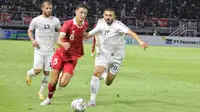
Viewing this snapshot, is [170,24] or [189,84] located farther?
[170,24]

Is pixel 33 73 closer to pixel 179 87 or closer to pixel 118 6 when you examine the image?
pixel 179 87

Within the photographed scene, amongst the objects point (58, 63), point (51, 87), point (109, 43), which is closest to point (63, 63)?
point (58, 63)

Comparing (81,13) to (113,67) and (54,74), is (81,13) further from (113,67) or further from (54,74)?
(113,67)

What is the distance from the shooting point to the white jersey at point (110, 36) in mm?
12156

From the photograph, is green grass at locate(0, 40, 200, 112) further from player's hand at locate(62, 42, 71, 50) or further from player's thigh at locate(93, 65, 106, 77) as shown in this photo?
player's hand at locate(62, 42, 71, 50)

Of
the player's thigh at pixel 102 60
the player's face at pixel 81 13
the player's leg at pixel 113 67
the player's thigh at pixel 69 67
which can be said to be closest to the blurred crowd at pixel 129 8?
the player's leg at pixel 113 67

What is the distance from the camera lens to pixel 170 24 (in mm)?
58125

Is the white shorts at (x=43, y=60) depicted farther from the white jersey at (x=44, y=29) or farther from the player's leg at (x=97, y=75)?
the player's leg at (x=97, y=75)

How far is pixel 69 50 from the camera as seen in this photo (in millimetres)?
11406

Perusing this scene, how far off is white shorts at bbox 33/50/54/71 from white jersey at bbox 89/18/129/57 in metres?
1.52

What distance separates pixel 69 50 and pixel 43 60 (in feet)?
5.51

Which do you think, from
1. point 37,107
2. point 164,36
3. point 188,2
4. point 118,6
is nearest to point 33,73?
point 37,107

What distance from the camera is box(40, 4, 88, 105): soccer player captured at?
441 inches

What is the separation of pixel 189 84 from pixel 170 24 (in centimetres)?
4166
